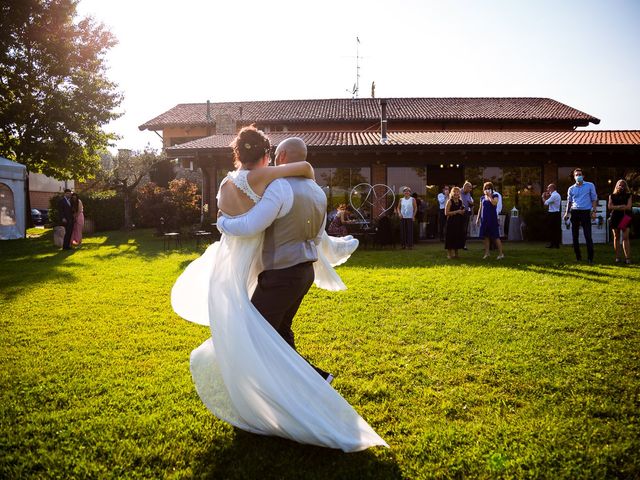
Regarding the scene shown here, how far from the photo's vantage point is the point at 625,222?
9172mm

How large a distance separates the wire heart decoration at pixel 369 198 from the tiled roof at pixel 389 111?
1105 cm

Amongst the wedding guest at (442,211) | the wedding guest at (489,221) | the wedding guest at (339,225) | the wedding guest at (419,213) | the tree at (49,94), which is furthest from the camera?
the tree at (49,94)

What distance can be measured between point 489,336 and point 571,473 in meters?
Answer: 2.56

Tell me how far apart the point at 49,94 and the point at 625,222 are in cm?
2602

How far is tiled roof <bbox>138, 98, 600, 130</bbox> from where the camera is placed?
28.2 m

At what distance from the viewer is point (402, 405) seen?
133 inches

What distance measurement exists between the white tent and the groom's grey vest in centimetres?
1979

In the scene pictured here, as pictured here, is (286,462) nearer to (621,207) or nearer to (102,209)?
(621,207)

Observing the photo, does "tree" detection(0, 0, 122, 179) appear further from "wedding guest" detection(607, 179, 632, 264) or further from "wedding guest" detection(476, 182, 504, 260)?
"wedding guest" detection(607, 179, 632, 264)

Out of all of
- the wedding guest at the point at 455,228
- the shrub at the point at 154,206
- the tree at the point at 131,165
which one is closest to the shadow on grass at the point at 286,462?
the wedding guest at the point at 455,228

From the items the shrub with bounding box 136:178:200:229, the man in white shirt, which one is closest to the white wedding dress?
the man in white shirt

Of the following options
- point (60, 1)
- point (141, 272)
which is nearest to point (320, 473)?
point (141, 272)

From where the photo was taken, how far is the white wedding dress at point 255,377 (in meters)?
2.51

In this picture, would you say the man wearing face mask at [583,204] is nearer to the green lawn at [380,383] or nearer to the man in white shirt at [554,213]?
the green lawn at [380,383]
